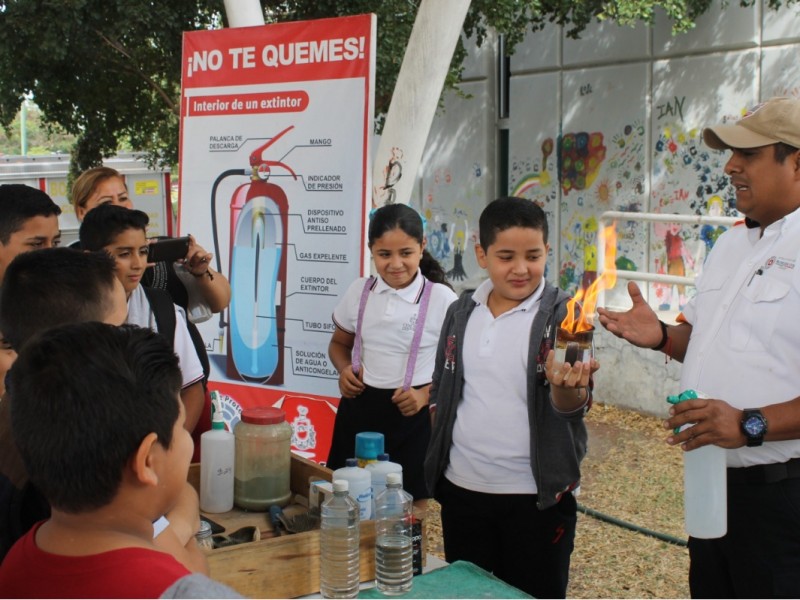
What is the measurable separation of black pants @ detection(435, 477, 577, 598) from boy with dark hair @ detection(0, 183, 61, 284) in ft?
5.97

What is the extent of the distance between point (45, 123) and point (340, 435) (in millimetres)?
9088

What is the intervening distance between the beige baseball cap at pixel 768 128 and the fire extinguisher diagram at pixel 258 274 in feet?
8.46

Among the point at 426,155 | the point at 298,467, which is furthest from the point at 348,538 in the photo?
the point at 426,155

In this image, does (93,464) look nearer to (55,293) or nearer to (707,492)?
(55,293)

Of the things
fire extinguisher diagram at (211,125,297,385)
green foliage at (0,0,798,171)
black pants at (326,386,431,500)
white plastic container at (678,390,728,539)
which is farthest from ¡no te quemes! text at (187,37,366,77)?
green foliage at (0,0,798,171)

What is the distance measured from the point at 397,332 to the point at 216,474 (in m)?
1.41

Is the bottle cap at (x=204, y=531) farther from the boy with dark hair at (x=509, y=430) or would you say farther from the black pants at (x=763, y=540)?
the black pants at (x=763, y=540)

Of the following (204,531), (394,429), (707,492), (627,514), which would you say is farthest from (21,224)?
(627,514)

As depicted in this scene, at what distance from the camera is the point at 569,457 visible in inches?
115

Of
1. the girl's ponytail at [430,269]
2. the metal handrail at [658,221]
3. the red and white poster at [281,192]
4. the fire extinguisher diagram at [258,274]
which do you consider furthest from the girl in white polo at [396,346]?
the metal handrail at [658,221]

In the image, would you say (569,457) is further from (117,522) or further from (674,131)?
(674,131)

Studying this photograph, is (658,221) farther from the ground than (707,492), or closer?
farther from the ground

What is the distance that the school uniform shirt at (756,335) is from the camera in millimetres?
2586

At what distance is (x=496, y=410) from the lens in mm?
2998
